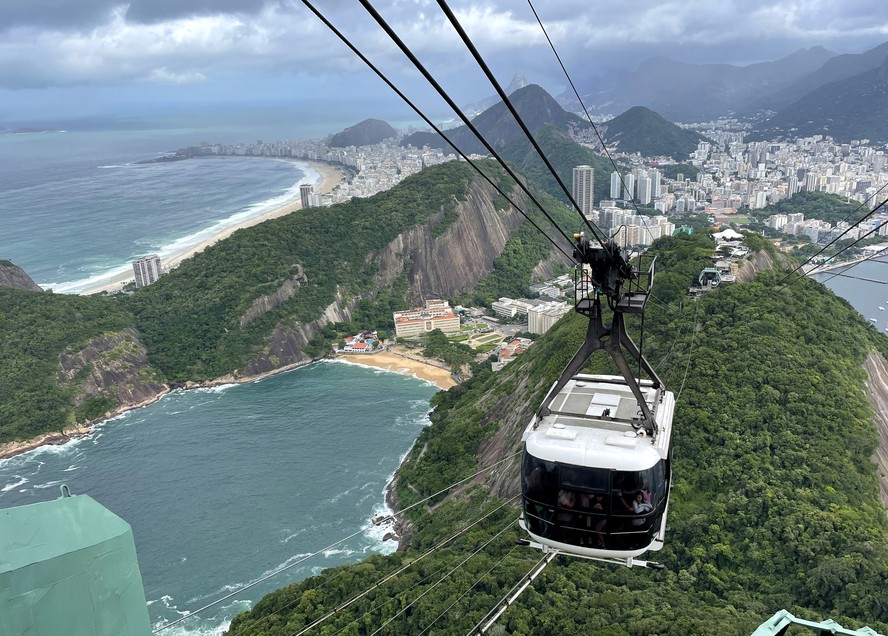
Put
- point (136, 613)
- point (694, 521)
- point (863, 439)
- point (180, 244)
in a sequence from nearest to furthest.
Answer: point (136, 613) < point (694, 521) < point (863, 439) < point (180, 244)

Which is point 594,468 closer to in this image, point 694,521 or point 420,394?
point 694,521

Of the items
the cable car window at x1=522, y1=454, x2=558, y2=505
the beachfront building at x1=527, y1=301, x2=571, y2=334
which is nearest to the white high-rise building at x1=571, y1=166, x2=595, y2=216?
the beachfront building at x1=527, y1=301, x2=571, y2=334

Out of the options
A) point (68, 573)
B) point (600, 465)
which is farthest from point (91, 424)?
point (68, 573)

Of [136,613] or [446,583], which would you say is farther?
[446,583]

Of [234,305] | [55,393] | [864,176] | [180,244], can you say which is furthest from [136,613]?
[864,176]

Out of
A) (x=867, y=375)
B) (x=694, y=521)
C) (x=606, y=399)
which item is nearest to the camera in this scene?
(x=606, y=399)

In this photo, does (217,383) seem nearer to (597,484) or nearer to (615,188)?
(597,484)
